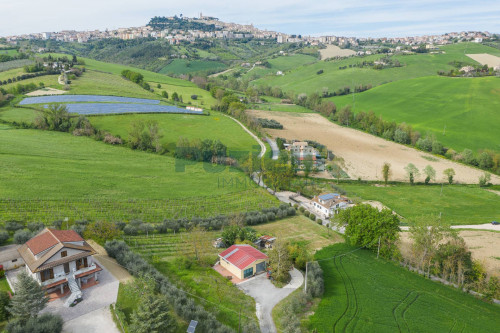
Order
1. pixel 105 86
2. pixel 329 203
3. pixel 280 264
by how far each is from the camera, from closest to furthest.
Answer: pixel 280 264 < pixel 329 203 < pixel 105 86

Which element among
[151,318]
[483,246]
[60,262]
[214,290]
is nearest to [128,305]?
[151,318]

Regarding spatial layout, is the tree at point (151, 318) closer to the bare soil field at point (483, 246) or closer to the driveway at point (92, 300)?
the driveway at point (92, 300)

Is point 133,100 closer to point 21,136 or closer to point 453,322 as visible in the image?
point 21,136

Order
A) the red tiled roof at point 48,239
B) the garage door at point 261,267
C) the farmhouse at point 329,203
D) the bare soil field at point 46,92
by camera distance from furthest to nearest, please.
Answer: the bare soil field at point 46,92 < the farmhouse at point 329,203 < the garage door at point 261,267 < the red tiled roof at point 48,239

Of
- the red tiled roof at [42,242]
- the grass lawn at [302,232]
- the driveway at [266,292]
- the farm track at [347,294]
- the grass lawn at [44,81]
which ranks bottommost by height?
the grass lawn at [302,232]

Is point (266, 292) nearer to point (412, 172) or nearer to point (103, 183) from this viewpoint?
point (103, 183)

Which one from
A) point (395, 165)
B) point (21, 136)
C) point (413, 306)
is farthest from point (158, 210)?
point (395, 165)

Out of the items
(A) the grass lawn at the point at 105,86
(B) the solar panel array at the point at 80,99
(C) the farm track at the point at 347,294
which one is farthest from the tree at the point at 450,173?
(A) the grass lawn at the point at 105,86
